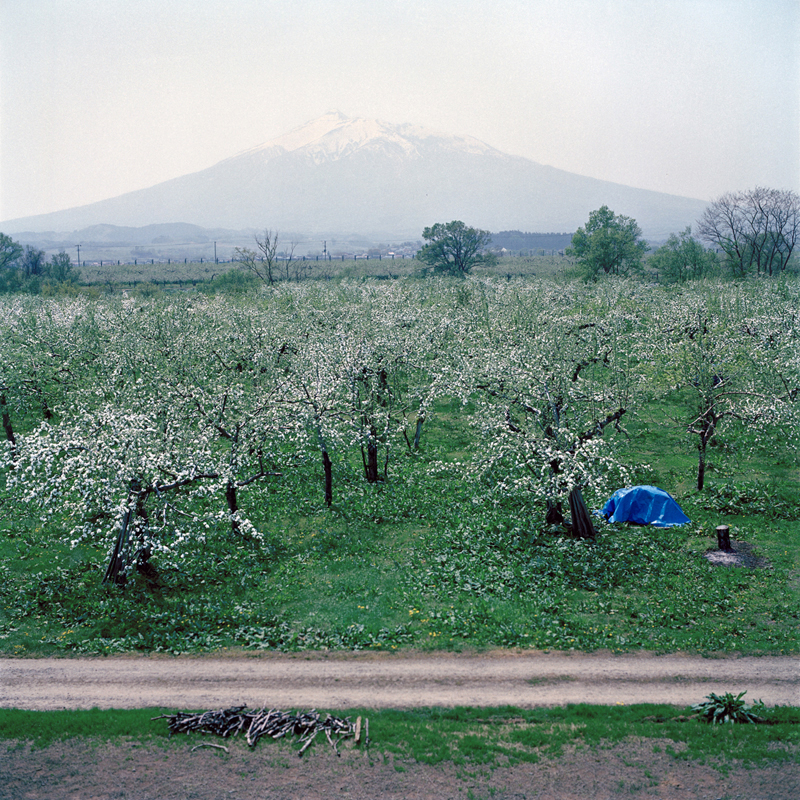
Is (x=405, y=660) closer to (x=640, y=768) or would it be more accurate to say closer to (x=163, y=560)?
(x=640, y=768)

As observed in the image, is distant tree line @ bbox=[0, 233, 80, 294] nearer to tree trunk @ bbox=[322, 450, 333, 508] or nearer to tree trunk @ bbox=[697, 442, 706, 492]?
tree trunk @ bbox=[322, 450, 333, 508]

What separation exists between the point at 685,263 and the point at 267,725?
8775 cm

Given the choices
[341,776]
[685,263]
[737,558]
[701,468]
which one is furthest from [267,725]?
[685,263]

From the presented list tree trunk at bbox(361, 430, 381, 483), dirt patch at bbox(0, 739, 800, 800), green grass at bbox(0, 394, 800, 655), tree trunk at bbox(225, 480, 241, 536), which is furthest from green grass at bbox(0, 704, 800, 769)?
tree trunk at bbox(361, 430, 381, 483)

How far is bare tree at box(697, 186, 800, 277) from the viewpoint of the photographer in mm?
86875

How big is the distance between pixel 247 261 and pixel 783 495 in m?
87.4

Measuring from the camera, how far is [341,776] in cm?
1429

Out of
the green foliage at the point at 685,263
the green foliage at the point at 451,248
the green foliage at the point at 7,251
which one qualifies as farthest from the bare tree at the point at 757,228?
the green foliage at the point at 7,251

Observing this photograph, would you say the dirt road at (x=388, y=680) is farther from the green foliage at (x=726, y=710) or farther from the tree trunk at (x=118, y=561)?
the tree trunk at (x=118, y=561)

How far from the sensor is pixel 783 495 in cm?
2977

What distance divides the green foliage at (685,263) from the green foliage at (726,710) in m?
77.1

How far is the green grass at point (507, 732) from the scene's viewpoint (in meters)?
14.8

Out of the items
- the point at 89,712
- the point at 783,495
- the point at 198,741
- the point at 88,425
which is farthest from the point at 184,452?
the point at 783,495

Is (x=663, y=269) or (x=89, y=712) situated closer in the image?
(x=89, y=712)
